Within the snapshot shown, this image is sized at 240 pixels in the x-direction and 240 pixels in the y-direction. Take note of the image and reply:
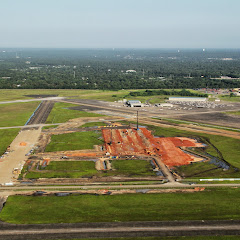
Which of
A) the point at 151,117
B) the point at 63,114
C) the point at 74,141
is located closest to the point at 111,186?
the point at 74,141

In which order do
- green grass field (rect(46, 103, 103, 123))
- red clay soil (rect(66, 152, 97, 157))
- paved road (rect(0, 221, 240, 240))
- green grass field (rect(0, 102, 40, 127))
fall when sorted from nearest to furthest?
paved road (rect(0, 221, 240, 240))
red clay soil (rect(66, 152, 97, 157))
green grass field (rect(0, 102, 40, 127))
green grass field (rect(46, 103, 103, 123))

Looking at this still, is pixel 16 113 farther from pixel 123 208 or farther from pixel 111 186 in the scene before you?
pixel 123 208

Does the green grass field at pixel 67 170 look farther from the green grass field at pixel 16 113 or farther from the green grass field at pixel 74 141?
the green grass field at pixel 16 113

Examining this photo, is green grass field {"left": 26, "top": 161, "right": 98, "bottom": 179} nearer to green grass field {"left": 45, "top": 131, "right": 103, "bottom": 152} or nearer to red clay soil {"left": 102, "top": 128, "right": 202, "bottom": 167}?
red clay soil {"left": 102, "top": 128, "right": 202, "bottom": 167}

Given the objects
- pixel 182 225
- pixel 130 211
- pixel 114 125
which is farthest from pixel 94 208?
pixel 114 125

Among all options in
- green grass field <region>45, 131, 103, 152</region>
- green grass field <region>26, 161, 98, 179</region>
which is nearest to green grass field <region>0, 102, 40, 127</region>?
green grass field <region>45, 131, 103, 152</region>

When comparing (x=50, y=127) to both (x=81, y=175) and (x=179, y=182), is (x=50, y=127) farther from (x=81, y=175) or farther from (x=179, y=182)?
(x=179, y=182)
